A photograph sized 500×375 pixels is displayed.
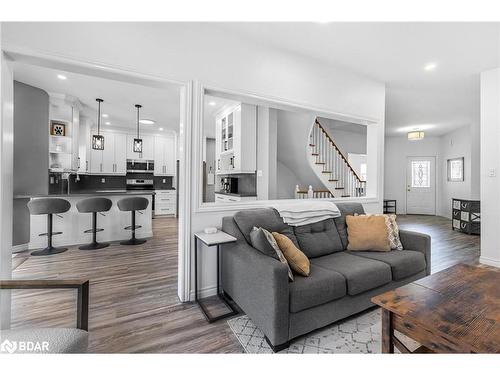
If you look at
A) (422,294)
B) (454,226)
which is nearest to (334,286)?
(422,294)

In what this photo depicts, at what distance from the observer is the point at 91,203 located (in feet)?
13.2

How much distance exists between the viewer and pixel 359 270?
2.02 m

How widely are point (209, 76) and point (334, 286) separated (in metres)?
2.24

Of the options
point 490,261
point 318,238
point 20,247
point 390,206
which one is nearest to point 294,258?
point 318,238

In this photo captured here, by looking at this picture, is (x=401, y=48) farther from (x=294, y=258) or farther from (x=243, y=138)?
(x=294, y=258)

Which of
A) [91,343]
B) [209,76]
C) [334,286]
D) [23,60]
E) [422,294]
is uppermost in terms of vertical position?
[209,76]

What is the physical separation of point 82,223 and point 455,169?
9.78 metres

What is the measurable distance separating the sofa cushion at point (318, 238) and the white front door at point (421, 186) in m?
7.25

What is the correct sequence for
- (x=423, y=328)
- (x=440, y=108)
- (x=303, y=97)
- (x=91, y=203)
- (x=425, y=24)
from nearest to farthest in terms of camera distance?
1. (x=423, y=328)
2. (x=425, y=24)
3. (x=303, y=97)
4. (x=91, y=203)
5. (x=440, y=108)

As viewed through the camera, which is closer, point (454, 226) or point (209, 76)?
point (209, 76)

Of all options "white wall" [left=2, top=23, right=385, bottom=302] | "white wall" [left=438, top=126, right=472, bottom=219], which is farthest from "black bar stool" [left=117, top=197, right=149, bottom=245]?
"white wall" [left=438, top=126, right=472, bottom=219]

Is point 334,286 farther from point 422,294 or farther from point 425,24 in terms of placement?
point 425,24

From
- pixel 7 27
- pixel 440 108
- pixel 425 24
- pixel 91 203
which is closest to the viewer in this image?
pixel 7 27

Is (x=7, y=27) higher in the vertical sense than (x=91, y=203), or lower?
higher
